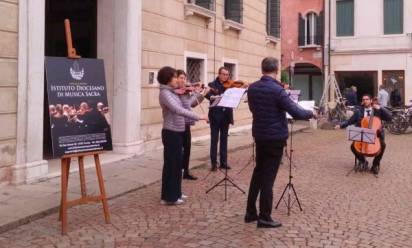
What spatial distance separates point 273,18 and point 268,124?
15244 millimetres

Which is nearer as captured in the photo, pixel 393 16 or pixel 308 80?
pixel 393 16

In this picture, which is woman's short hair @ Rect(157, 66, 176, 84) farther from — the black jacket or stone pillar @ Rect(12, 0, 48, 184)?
stone pillar @ Rect(12, 0, 48, 184)

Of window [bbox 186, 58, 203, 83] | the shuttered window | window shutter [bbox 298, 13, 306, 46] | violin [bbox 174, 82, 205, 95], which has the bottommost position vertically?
violin [bbox 174, 82, 205, 95]

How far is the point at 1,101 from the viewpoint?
26.0 feet

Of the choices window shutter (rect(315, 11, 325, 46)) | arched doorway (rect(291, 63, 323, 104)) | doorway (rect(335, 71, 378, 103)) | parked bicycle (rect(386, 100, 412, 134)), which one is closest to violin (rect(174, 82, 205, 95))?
parked bicycle (rect(386, 100, 412, 134))

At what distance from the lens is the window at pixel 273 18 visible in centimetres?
2036

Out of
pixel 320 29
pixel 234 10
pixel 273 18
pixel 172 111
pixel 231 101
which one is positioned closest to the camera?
pixel 172 111

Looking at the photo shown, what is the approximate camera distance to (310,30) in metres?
33.5

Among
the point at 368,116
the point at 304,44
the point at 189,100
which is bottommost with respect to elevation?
the point at 368,116

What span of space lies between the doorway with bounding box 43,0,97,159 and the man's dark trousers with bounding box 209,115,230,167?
10.9 feet

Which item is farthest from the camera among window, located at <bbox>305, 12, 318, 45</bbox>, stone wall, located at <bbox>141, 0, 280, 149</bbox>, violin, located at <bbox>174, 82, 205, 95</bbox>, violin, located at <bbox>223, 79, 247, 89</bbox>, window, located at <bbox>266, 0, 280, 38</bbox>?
window, located at <bbox>305, 12, 318, 45</bbox>

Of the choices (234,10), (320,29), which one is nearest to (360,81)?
(320,29)

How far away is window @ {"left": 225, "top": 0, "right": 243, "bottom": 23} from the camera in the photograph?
1639cm

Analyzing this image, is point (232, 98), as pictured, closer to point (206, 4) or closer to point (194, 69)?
point (194, 69)
